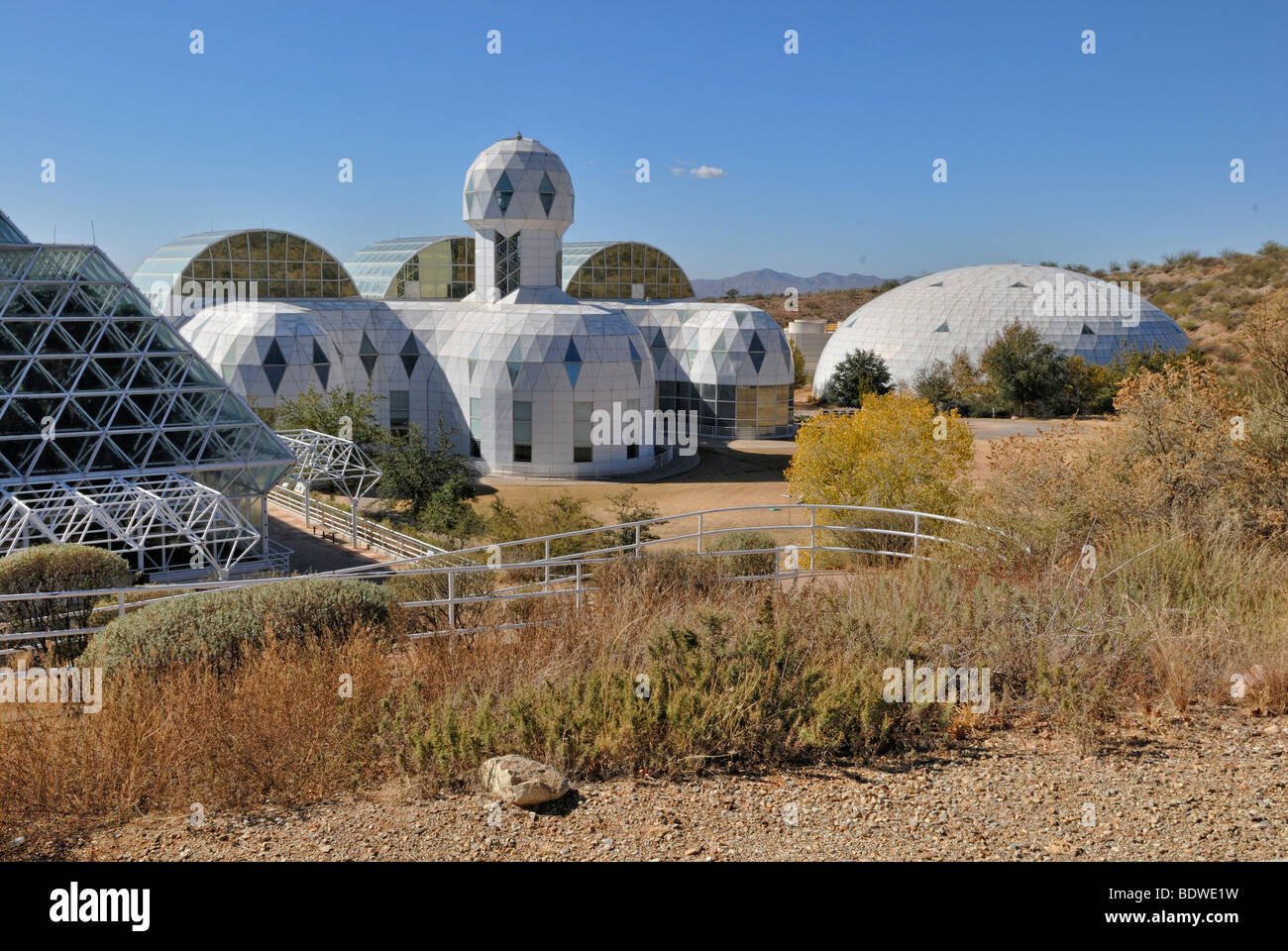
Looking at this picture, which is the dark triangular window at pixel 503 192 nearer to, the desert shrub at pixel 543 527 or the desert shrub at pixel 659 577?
the desert shrub at pixel 543 527

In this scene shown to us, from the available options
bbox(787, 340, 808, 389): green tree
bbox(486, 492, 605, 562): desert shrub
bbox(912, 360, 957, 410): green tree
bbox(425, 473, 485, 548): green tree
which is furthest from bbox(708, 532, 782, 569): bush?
bbox(787, 340, 808, 389): green tree

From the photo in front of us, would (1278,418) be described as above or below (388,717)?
above

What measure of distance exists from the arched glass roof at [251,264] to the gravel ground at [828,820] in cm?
3582

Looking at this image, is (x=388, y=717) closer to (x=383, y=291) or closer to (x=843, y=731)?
(x=843, y=731)

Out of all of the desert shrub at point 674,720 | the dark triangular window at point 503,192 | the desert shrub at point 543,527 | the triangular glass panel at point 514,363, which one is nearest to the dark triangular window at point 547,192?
the dark triangular window at point 503,192

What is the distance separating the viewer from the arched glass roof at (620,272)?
45.5 metres

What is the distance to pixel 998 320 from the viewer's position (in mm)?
47594

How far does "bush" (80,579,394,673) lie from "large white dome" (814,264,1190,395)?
135 ft

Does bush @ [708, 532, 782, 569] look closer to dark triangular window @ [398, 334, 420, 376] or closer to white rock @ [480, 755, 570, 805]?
white rock @ [480, 755, 570, 805]

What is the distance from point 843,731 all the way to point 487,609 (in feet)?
13.8

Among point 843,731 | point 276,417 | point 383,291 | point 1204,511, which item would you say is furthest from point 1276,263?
point 843,731

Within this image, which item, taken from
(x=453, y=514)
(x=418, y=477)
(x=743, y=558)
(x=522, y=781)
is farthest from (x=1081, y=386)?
(x=522, y=781)

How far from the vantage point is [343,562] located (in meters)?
20.7
